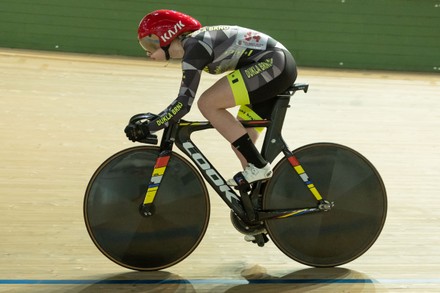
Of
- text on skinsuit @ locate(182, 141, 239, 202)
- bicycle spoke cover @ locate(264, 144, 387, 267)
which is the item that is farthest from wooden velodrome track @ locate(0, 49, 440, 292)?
text on skinsuit @ locate(182, 141, 239, 202)

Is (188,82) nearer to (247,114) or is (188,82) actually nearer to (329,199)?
(247,114)

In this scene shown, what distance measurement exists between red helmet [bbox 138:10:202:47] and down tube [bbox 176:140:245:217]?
0.51 meters

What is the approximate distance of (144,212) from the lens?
146 inches

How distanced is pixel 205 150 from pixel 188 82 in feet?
9.59

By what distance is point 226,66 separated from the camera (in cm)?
373

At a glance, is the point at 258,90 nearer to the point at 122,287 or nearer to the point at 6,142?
the point at 122,287

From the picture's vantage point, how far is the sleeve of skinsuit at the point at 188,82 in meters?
3.53

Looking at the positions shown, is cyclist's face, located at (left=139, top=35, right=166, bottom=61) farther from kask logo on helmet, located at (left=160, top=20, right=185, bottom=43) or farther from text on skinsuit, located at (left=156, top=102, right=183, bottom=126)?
text on skinsuit, located at (left=156, top=102, right=183, bottom=126)

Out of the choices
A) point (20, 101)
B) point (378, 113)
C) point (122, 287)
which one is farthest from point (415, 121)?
point (122, 287)

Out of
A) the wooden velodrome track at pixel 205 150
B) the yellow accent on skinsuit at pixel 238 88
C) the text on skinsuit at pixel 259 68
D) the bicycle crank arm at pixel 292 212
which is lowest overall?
the wooden velodrome track at pixel 205 150

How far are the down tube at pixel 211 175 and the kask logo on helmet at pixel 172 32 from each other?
1.66 ft

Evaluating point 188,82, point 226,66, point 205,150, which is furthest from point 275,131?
point 205,150

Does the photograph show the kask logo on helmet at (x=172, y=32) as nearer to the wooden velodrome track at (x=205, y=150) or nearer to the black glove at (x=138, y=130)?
the black glove at (x=138, y=130)

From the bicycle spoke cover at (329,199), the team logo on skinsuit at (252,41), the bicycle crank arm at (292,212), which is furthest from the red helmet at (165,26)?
the bicycle crank arm at (292,212)
